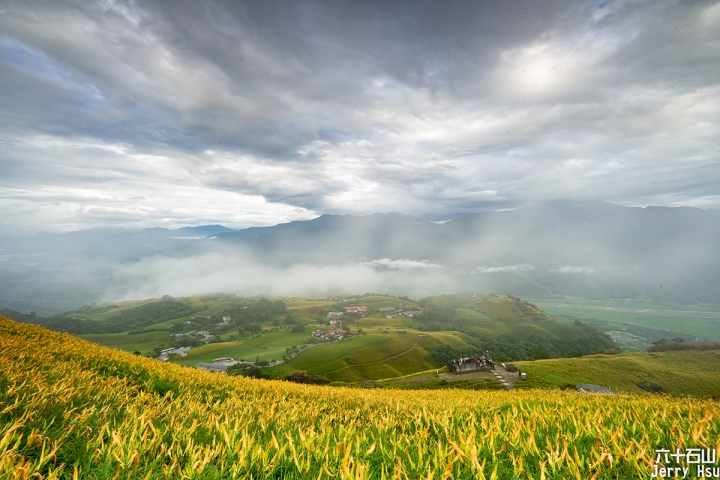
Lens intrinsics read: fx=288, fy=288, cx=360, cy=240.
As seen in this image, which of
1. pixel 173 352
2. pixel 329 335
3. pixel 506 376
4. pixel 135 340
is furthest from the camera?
pixel 135 340

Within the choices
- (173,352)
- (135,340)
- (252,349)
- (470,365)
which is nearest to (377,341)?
(252,349)

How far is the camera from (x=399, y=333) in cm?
13725

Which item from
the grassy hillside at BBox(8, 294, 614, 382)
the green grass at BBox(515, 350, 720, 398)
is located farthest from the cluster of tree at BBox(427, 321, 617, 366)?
the green grass at BBox(515, 350, 720, 398)

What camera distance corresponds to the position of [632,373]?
52.2 m

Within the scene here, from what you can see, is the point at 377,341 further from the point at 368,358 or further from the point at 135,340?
the point at 135,340

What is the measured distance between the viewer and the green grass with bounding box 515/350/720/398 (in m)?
45.4

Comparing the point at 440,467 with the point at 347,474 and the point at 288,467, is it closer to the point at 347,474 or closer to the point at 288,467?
the point at 347,474

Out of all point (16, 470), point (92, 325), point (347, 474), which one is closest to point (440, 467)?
point (347, 474)

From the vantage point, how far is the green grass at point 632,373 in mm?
45375

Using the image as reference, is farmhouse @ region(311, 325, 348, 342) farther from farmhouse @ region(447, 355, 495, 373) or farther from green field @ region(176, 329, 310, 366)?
farmhouse @ region(447, 355, 495, 373)

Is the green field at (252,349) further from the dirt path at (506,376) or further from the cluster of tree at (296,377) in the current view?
the dirt path at (506,376)

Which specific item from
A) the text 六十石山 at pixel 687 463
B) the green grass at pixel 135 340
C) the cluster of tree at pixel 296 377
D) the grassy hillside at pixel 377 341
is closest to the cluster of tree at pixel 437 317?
the grassy hillside at pixel 377 341

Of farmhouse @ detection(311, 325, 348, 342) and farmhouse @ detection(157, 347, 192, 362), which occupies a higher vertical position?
farmhouse @ detection(311, 325, 348, 342)

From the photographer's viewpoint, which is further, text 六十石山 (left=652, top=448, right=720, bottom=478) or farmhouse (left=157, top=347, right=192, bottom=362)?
farmhouse (left=157, top=347, right=192, bottom=362)
